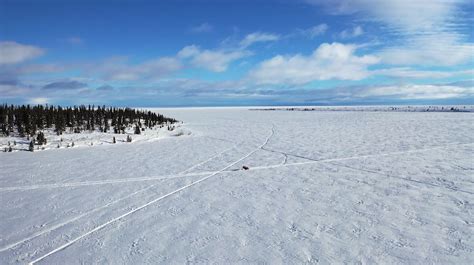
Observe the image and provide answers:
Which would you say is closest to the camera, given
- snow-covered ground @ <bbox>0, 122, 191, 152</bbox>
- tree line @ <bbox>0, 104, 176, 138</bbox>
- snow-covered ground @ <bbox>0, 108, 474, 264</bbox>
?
snow-covered ground @ <bbox>0, 108, 474, 264</bbox>

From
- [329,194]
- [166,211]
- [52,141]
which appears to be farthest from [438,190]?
[52,141]

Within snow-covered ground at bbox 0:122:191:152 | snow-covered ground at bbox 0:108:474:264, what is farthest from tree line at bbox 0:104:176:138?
snow-covered ground at bbox 0:108:474:264

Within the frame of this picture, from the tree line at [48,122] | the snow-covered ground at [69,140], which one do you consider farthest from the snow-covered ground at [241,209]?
the tree line at [48,122]

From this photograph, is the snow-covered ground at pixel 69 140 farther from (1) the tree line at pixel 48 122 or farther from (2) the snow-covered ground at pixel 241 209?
(2) the snow-covered ground at pixel 241 209

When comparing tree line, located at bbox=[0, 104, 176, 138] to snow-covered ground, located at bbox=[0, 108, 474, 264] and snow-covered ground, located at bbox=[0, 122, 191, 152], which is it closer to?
snow-covered ground, located at bbox=[0, 122, 191, 152]

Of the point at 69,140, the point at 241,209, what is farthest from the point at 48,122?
the point at 241,209

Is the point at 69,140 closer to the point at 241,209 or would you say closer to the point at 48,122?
the point at 48,122

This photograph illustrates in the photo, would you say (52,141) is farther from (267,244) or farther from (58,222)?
(267,244)

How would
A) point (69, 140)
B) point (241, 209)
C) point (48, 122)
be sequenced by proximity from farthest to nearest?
point (48, 122)
point (69, 140)
point (241, 209)
